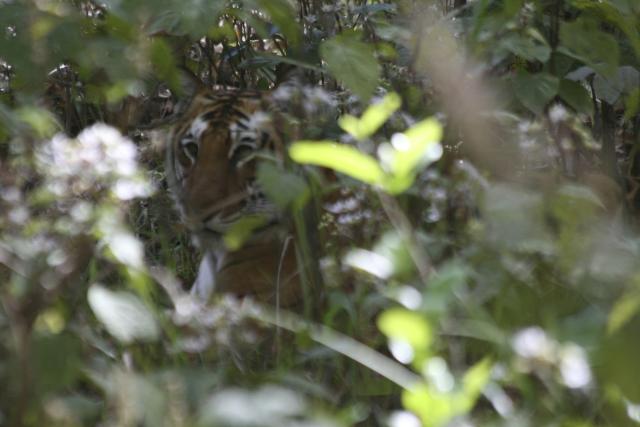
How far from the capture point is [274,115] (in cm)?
269

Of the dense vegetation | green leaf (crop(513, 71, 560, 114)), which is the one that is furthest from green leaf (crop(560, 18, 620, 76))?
green leaf (crop(513, 71, 560, 114))

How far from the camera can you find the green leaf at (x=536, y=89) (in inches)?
93.1

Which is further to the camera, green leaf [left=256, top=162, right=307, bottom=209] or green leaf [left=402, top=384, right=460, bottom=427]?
green leaf [left=256, top=162, right=307, bottom=209]

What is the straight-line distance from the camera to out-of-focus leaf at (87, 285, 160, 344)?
46.3 inches

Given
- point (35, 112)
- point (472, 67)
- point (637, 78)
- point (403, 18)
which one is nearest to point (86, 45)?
point (35, 112)

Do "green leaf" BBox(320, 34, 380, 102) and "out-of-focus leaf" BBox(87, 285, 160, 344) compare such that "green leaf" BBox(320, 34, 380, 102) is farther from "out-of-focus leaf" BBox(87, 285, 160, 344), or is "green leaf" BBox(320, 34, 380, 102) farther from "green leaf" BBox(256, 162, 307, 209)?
"out-of-focus leaf" BBox(87, 285, 160, 344)

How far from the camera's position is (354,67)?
86.0 inches

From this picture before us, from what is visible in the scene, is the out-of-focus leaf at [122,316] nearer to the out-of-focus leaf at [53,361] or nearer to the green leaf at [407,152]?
the out-of-focus leaf at [53,361]

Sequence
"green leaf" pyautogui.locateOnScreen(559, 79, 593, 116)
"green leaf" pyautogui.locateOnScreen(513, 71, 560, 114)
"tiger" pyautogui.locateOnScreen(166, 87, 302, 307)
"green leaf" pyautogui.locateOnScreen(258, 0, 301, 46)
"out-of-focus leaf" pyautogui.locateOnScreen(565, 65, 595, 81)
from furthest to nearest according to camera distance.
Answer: "tiger" pyautogui.locateOnScreen(166, 87, 302, 307) < "out-of-focus leaf" pyautogui.locateOnScreen(565, 65, 595, 81) < "green leaf" pyautogui.locateOnScreen(559, 79, 593, 116) < "green leaf" pyautogui.locateOnScreen(513, 71, 560, 114) < "green leaf" pyautogui.locateOnScreen(258, 0, 301, 46)

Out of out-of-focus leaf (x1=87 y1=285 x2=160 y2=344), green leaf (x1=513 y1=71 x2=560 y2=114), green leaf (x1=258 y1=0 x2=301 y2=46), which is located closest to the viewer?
out-of-focus leaf (x1=87 y1=285 x2=160 y2=344)

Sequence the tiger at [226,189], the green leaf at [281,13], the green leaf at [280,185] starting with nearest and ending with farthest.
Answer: the green leaf at [280,185]
the green leaf at [281,13]
the tiger at [226,189]

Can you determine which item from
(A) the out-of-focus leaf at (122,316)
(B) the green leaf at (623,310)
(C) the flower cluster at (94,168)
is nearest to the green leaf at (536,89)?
(C) the flower cluster at (94,168)

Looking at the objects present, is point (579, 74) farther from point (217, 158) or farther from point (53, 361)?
point (53, 361)

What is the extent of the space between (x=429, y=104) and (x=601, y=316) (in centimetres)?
144
